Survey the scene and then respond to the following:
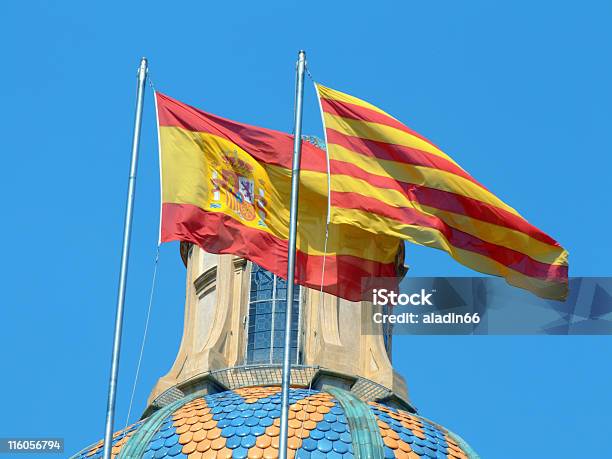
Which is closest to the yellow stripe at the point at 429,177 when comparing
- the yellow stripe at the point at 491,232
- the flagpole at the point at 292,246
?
the yellow stripe at the point at 491,232

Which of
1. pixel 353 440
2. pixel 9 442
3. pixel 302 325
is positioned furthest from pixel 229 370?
pixel 9 442

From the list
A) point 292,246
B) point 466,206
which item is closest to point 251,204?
point 292,246

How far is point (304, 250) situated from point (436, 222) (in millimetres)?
2294

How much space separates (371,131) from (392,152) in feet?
1.66

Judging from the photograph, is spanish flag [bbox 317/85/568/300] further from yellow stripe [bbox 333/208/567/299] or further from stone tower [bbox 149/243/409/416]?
stone tower [bbox 149/243/409/416]

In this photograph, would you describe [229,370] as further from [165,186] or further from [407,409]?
[165,186]

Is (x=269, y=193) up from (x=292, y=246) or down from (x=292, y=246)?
up

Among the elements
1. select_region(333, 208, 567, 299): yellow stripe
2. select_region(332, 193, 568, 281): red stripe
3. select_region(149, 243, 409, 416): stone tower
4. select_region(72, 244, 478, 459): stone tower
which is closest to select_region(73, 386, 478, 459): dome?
select_region(72, 244, 478, 459): stone tower

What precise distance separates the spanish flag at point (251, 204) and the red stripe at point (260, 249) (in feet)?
0.05

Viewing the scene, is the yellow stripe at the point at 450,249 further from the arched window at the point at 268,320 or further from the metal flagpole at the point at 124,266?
the arched window at the point at 268,320

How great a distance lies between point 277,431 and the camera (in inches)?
1674

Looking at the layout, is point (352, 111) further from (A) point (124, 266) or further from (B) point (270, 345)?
(B) point (270, 345)

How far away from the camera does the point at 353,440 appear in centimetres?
4250

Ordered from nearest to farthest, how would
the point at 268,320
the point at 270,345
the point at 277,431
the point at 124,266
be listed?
the point at 124,266
the point at 277,431
the point at 270,345
the point at 268,320
